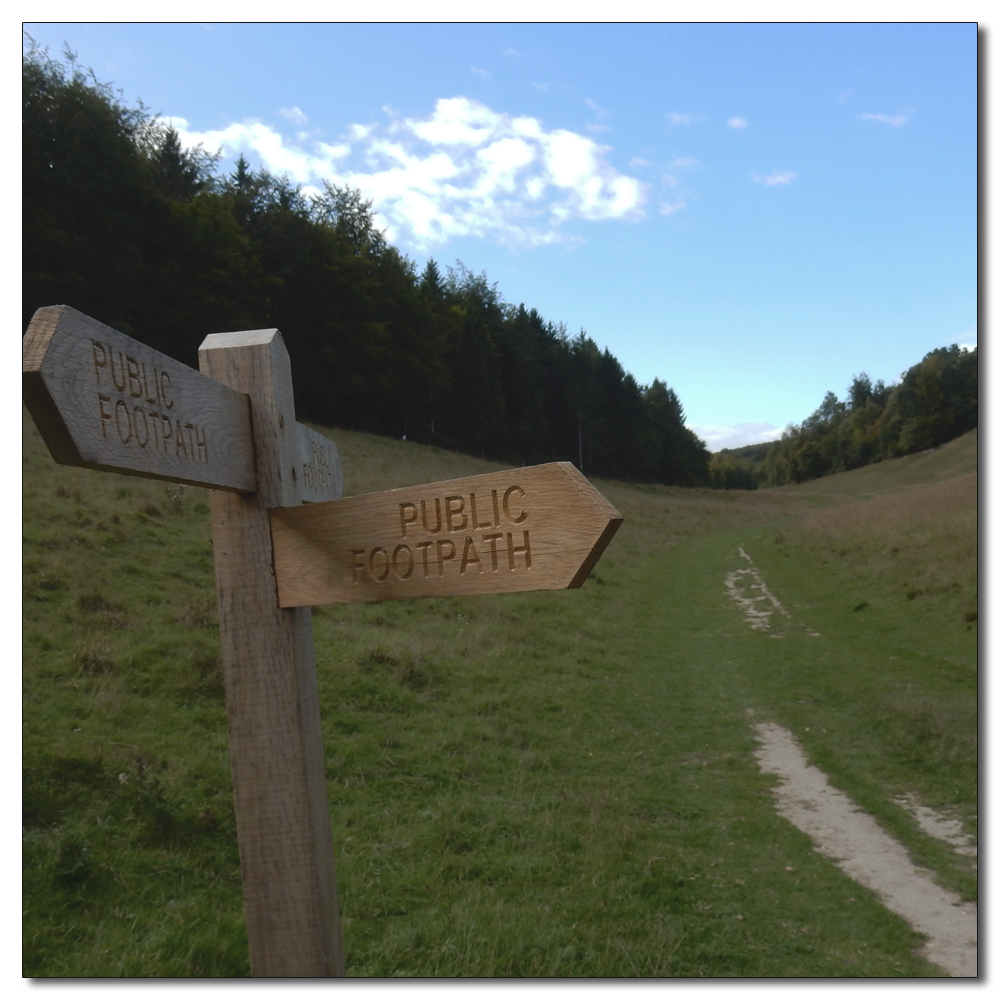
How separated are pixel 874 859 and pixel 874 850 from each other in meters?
0.15

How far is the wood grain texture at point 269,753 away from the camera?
2.16m

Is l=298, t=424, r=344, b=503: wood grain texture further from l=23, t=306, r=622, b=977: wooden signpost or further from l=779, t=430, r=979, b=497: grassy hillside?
l=779, t=430, r=979, b=497: grassy hillside

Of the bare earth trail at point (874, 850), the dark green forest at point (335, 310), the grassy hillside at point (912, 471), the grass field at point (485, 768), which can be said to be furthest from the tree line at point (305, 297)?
the bare earth trail at point (874, 850)

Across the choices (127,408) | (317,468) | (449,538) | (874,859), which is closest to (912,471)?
(874,859)

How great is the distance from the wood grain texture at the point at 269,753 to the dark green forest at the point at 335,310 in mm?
17757

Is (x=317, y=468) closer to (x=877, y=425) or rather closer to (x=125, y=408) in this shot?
(x=125, y=408)

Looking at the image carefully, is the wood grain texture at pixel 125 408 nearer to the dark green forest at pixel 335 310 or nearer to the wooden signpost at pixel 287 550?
the wooden signpost at pixel 287 550

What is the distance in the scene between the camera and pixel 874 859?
5.56 metres

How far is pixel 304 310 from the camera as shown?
127 feet

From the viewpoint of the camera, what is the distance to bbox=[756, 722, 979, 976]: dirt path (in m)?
4.52

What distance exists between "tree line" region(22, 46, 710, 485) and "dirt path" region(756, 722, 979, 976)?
24.1m

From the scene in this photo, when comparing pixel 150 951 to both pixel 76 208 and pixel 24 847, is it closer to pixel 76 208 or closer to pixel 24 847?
pixel 24 847

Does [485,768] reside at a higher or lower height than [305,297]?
lower

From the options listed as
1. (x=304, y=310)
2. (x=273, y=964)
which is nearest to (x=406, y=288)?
(x=304, y=310)
